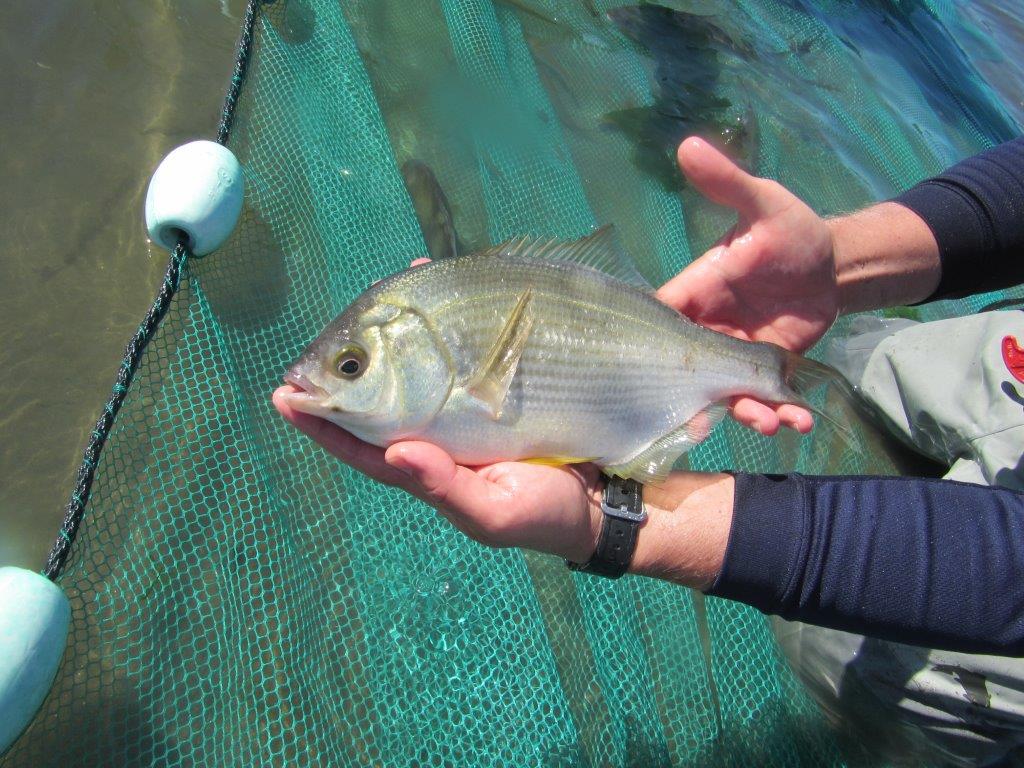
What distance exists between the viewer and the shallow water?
3582mm

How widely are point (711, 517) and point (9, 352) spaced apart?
4.03 metres

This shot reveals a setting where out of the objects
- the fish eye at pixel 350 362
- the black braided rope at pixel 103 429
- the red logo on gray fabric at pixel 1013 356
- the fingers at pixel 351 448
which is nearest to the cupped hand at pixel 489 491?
the fingers at pixel 351 448

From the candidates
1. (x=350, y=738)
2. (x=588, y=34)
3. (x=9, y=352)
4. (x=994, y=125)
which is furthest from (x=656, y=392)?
(x=994, y=125)

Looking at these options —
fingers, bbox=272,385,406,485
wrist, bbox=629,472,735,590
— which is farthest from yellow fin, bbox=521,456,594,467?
fingers, bbox=272,385,406,485

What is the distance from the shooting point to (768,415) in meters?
2.50

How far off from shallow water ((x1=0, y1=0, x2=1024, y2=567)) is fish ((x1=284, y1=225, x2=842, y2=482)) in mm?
2133

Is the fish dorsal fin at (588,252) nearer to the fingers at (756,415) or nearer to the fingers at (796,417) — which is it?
the fingers at (756,415)

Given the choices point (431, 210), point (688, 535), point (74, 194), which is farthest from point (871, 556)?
point (74, 194)

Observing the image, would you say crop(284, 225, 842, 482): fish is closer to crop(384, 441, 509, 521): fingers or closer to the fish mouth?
the fish mouth

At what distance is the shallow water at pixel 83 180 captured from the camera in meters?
3.58

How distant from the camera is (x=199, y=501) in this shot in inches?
109

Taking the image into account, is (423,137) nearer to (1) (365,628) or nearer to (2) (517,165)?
(2) (517,165)

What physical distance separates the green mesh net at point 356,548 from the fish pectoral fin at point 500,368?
3.35 ft

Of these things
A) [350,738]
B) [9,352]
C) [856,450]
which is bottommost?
[856,450]
